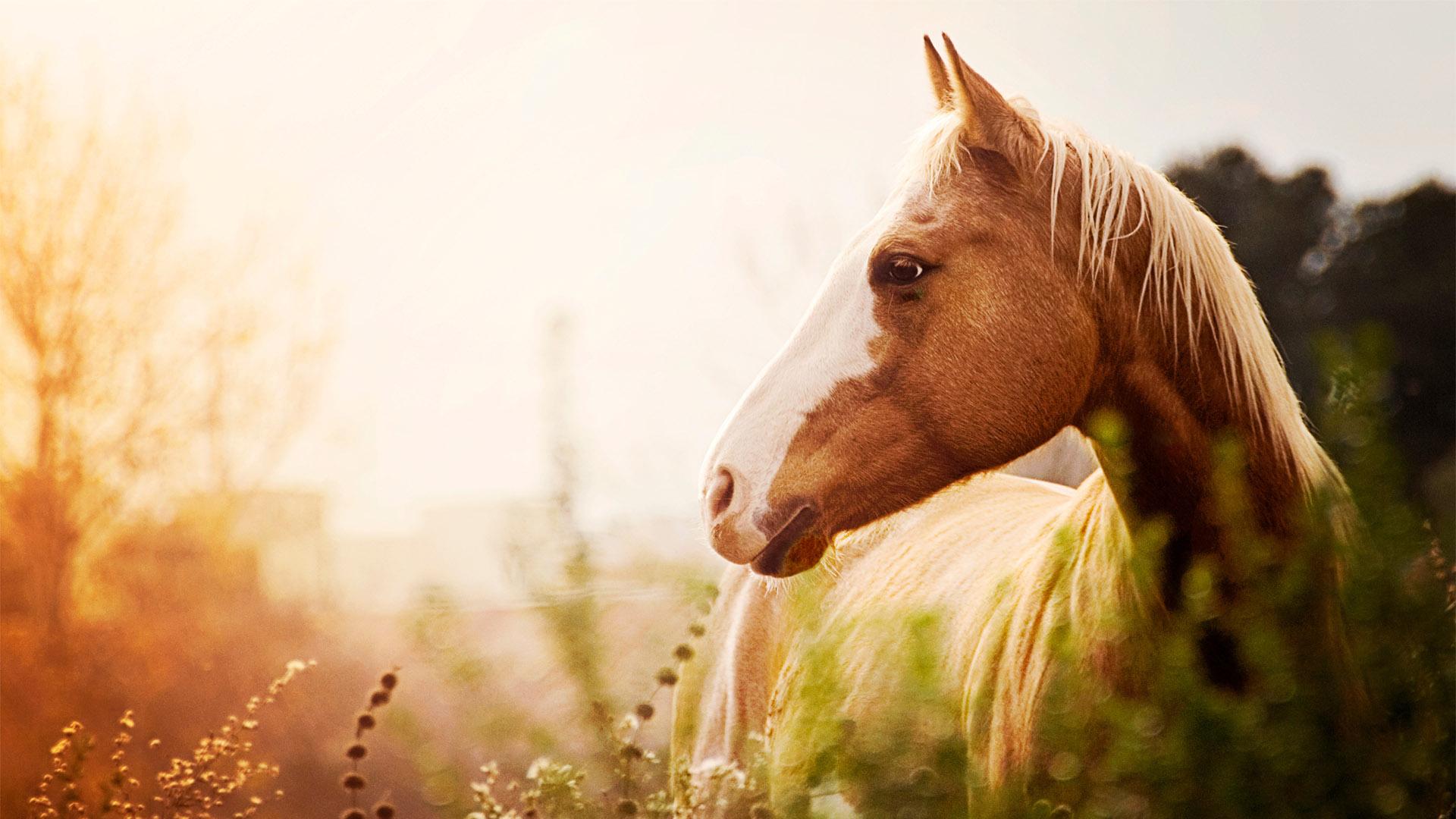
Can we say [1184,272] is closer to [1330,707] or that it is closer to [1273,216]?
[1330,707]

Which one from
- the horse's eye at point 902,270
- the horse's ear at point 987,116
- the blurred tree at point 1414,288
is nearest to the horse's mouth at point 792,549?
the horse's eye at point 902,270

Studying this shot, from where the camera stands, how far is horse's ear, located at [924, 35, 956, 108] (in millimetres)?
1772

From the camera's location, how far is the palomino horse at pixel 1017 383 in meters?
1.58

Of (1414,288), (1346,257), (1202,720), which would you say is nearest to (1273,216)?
(1346,257)

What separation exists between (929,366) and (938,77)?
524 millimetres

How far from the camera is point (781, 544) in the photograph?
5.59 feet

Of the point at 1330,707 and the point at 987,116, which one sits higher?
the point at 987,116

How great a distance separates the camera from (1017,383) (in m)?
1.67

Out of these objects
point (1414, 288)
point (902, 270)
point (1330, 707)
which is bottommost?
point (1414, 288)

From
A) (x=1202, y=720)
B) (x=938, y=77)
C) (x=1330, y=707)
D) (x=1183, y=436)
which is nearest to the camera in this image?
(x=1202, y=720)

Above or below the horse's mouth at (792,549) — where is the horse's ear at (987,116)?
above

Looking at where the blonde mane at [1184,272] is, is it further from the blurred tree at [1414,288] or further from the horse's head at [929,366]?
the blurred tree at [1414,288]

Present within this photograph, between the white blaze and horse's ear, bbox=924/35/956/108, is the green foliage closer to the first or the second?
the white blaze

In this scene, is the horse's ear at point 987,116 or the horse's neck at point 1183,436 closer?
the horse's neck at point 1183,436
